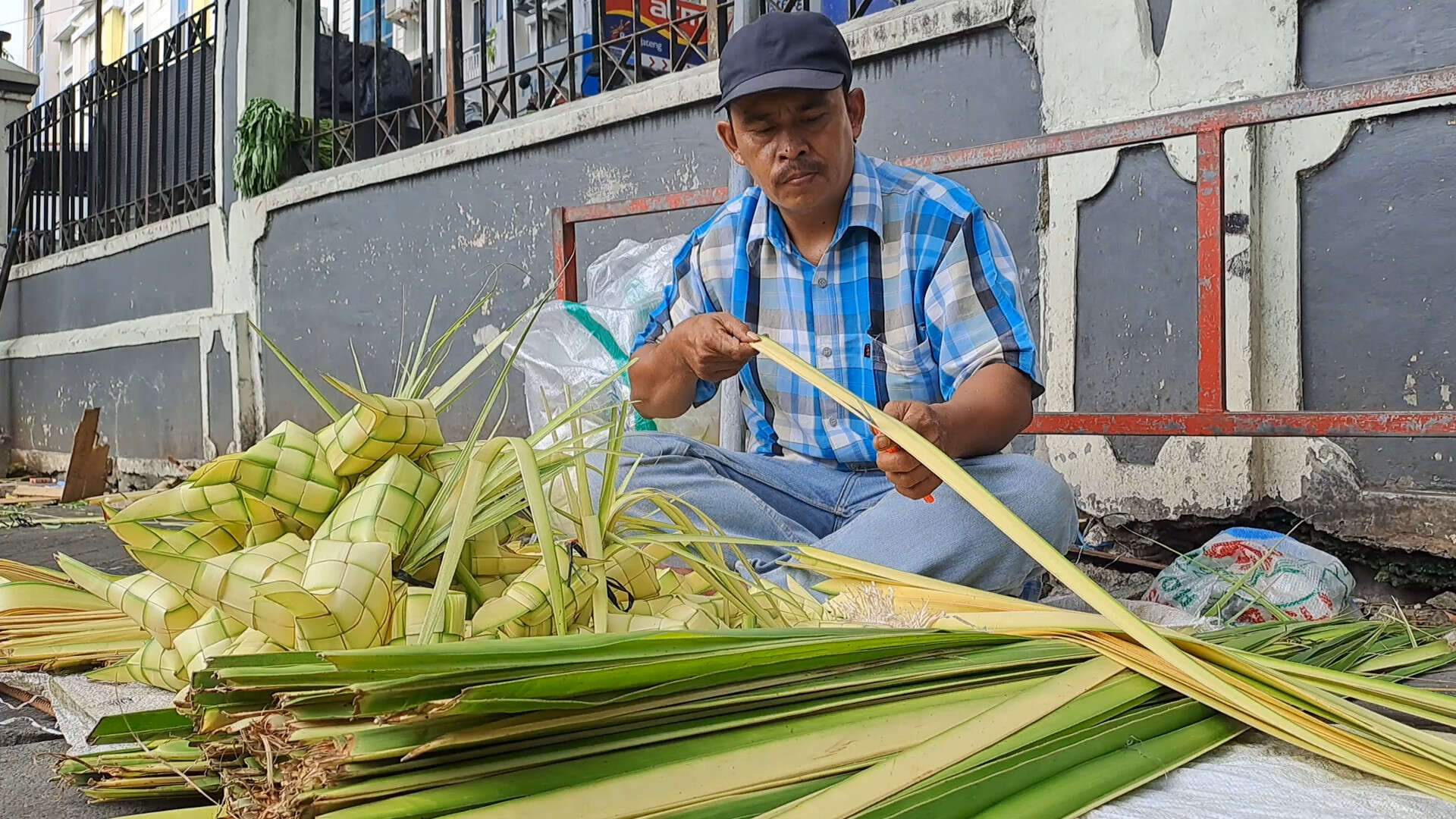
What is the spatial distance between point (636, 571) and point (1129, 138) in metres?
1.50

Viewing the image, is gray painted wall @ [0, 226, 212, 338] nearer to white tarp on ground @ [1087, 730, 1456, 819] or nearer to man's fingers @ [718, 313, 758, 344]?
man's fingers @ [718, 313, 758, 344]

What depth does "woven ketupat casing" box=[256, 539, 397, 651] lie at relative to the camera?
962mm

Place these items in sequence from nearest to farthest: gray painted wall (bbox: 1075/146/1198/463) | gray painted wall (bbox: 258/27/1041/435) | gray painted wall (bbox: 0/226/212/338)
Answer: gray painted wall (bbox: 1075/146/1198/463) < gray painted wall (bbox: 258/27/1041/435) < gray painted wall (bbox: 0/226/212/338)

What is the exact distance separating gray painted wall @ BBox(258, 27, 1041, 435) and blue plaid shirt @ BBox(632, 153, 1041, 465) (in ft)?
3.40

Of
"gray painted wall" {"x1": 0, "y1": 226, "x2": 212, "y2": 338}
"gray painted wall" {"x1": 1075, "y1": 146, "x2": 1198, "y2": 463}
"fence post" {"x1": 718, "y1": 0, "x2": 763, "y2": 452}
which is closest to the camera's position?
"fence post" {"x1": 718, "y1": 0, "x2": 763, "y2": 452}

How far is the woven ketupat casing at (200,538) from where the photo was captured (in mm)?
1194

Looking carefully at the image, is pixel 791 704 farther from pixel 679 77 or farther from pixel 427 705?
pixel 679 77

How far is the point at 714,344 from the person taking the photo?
1707 millimetres

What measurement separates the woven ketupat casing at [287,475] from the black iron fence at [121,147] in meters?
7.07

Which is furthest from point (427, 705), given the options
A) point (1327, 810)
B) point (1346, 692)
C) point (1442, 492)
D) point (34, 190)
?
point (34, 190)

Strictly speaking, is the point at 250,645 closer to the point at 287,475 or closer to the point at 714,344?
the point at 287,475

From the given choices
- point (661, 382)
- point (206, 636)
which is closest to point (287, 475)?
point (206, 636)

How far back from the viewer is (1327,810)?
902 mm

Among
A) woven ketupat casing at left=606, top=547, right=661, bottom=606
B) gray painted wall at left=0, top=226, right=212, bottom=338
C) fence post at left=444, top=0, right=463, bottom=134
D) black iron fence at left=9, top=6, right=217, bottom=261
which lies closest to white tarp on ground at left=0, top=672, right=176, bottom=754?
woven ketupat casing at left=606, top=547, right=661, bottom=606
